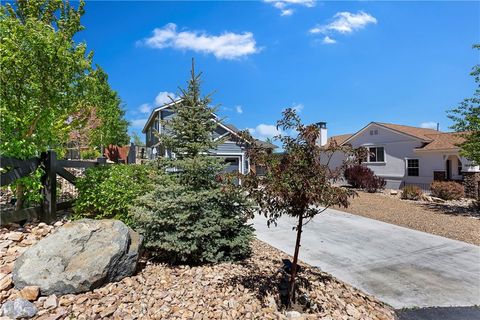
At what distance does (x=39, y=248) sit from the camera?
3.82 meters

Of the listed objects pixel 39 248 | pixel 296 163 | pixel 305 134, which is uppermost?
pixel 305 134

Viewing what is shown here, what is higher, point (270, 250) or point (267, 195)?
point (267, 195)

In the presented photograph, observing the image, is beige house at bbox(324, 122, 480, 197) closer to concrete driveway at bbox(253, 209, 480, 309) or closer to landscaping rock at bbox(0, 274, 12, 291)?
concrete driveway at bbox(253, 209, 480, 309)

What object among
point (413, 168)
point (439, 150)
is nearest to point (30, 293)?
point (439, 150)

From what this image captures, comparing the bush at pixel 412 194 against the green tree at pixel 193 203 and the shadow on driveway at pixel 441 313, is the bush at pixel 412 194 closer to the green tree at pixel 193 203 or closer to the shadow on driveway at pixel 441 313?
the shadow on driveway at pixel 441 313

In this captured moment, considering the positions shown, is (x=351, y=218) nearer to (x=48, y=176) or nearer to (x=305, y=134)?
(x=305, y=134)

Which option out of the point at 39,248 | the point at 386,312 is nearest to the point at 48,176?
the point at 39,248

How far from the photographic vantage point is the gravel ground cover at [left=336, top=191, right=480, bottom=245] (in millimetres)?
8188

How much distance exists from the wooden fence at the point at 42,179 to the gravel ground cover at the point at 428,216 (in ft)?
23.6

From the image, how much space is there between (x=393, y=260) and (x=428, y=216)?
6199mm

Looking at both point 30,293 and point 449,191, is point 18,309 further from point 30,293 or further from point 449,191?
point 449,191

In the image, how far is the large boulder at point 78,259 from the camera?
356 centimetres

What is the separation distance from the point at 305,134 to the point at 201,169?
2.16 metres

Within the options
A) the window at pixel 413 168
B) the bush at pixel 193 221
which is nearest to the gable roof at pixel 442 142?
the window at pixel 413 168
